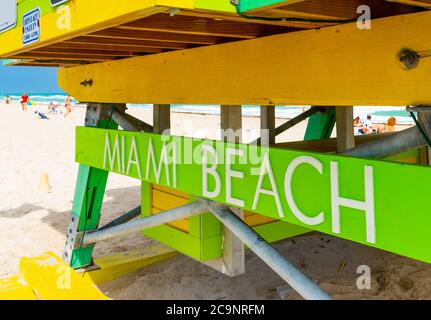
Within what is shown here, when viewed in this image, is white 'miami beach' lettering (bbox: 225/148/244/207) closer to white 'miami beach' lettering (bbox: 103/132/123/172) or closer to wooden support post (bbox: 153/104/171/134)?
white 'miami beach' lettering (bbox: 103/132/123/172)

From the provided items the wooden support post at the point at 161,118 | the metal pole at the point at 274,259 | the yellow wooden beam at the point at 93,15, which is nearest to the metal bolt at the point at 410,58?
the yellow wooden beam at the point at 93,15

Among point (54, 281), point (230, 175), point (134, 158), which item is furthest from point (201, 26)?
point (54, 281)

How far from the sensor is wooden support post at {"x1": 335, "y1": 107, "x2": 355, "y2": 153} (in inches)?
144

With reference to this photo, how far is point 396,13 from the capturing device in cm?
162

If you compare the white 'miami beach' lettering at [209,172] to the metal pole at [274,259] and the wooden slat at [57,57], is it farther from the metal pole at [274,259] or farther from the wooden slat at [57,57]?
the wooden slat at [57,57]

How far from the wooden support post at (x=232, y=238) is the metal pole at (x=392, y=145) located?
1.00 m

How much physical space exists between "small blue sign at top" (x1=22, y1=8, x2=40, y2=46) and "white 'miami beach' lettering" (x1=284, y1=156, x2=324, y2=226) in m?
1.47

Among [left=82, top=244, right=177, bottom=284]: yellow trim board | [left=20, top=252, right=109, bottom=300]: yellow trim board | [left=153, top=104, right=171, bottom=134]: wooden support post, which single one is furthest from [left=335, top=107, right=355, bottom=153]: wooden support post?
[left=20, top=252, right=109, bottom=300]: yellow trim board

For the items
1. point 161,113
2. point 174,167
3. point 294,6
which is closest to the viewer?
point 294,6

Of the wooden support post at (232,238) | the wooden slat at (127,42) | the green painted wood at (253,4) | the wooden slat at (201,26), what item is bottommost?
the wooden support post at (232,238)

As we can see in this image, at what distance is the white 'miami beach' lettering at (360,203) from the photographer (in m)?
1.58
